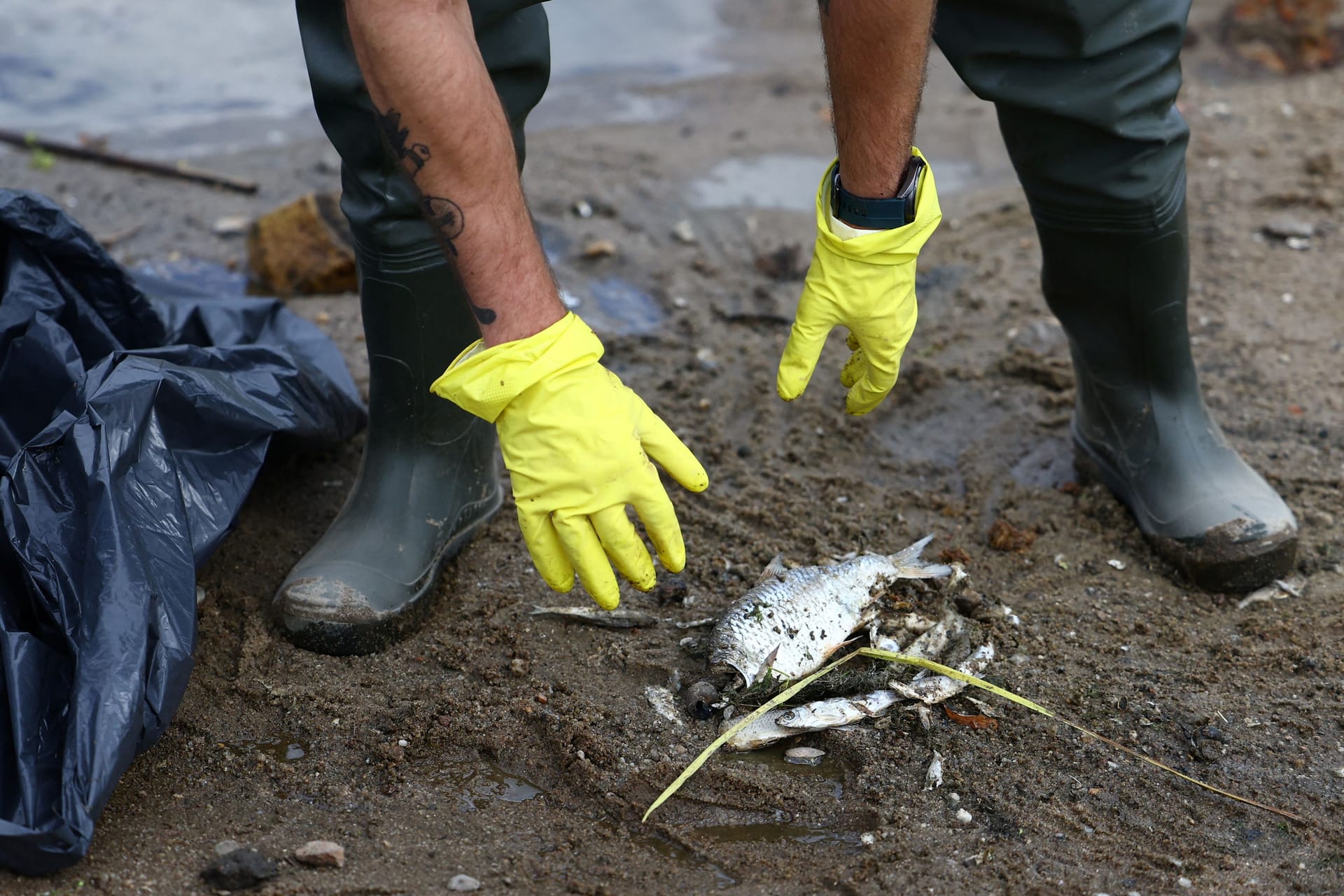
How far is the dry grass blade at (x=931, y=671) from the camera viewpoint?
156cm

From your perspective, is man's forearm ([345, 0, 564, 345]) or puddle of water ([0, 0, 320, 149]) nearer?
man's forearm ([345, 0, 564, 345])

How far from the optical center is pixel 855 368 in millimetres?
1902

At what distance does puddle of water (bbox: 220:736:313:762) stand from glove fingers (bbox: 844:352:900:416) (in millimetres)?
1097

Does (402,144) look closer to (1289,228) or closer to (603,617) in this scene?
(603,617)

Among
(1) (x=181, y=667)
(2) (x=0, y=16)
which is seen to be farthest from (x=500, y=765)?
(2) (x=0, y=16)

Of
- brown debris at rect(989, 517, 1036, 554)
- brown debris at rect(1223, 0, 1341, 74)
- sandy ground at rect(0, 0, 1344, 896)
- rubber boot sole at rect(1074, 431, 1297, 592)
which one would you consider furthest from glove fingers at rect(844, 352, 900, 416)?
brown debris at rect(1223, 0, 1341, 74)

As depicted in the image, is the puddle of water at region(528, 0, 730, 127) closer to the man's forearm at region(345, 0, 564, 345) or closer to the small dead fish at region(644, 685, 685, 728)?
the man's forearm at region(345, 0, 564, 345)

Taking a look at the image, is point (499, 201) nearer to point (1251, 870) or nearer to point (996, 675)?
point (996, 675)

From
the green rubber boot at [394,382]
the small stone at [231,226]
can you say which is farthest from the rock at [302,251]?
the green rubber boot at [394,382]

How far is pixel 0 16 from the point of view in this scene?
5.30 metres

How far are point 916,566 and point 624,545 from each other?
2.09ft

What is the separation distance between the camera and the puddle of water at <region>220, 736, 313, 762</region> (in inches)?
65.5

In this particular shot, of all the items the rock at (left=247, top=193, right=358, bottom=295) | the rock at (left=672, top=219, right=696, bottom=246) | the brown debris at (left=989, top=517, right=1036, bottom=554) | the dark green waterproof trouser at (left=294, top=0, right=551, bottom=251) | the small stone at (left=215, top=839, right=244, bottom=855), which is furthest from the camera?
the rock at (left=672, top=219, right=696, bottom=246)

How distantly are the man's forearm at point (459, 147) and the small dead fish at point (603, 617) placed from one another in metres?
0.61
